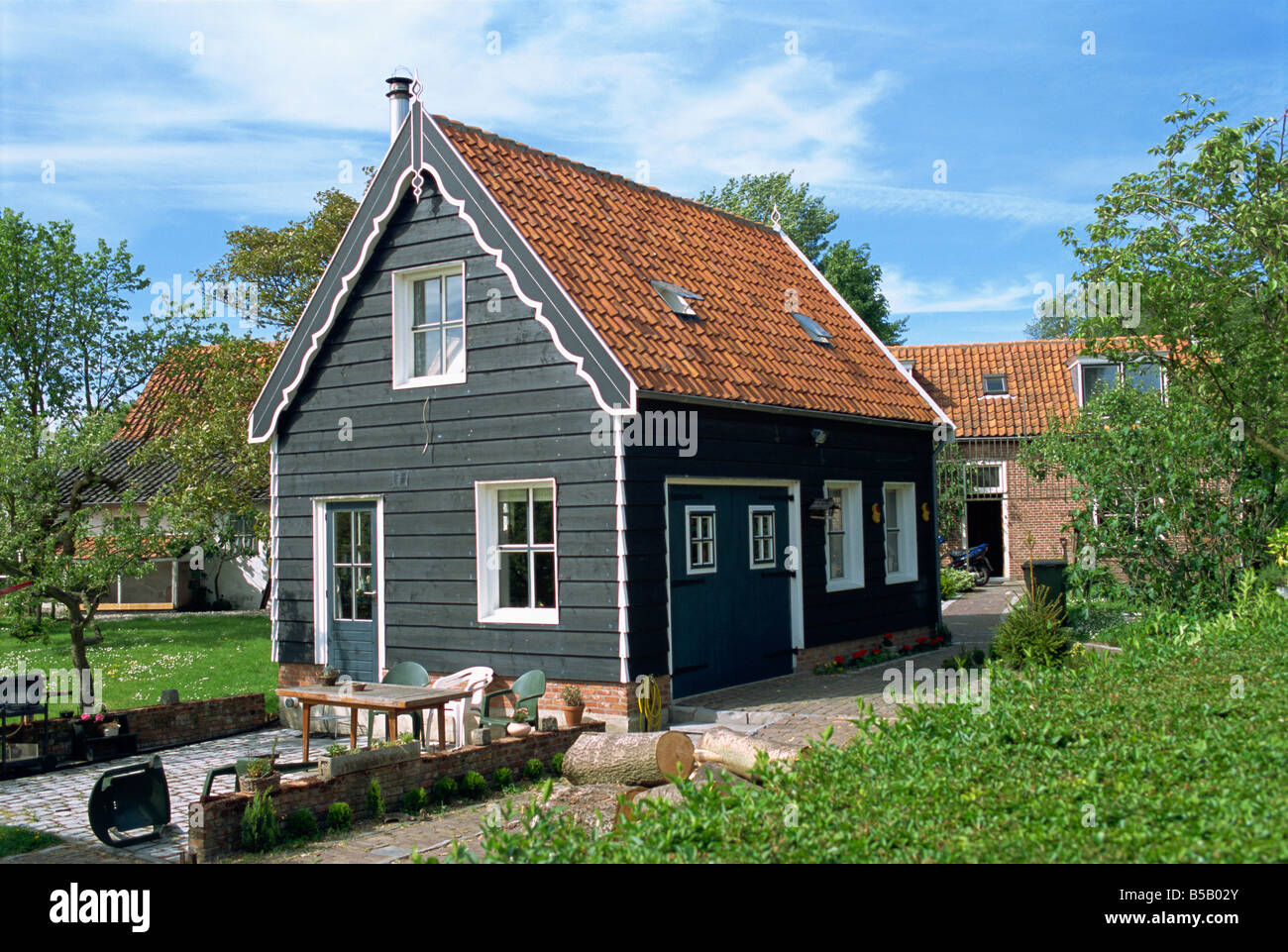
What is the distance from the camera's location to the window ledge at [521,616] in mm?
11922

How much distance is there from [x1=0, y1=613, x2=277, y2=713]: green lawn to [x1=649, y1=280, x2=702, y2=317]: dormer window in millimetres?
6991

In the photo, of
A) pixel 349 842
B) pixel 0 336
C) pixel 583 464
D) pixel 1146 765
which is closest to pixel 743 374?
pixel 583 464

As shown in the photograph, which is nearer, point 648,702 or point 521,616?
point 648,702

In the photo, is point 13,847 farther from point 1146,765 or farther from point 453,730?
point 1146,765

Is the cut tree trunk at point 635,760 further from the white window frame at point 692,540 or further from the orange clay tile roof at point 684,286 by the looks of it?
the orange clay tile roof at point 684,286

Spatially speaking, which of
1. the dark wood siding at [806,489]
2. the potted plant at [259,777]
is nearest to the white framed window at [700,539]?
the dark wood siding at [806,489]

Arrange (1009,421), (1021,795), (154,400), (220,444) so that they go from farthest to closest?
(154,400)
(1009,421)
(220,444)
(1021,795)

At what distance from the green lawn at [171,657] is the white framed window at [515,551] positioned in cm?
343

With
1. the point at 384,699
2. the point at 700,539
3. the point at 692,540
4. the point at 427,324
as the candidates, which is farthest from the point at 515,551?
the point at 427,324

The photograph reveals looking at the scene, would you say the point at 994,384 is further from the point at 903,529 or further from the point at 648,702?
the point at 648,702

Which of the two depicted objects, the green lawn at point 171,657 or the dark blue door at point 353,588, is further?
the green lawn at point 171,657

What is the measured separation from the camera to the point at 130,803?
8500 mm

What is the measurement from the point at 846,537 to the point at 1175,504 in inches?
171

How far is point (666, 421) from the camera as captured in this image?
38.9 feet
